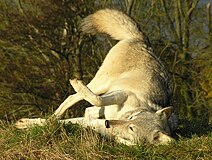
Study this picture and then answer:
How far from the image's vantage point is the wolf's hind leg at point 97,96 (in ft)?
17.1

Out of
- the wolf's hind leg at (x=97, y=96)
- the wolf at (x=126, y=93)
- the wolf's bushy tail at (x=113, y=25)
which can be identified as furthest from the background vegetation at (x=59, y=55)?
the wolf's hind leg at (x=97, y=96)

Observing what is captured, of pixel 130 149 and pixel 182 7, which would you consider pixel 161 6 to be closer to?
pixel 182 7

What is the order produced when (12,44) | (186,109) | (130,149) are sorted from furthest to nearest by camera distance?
(186,109) → (12,44) → (130,149)

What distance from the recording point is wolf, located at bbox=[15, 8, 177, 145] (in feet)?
16.7

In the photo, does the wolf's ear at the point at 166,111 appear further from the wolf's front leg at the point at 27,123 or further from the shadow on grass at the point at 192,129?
the wolf's front leg at the point at 27,123

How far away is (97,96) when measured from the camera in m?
5.36

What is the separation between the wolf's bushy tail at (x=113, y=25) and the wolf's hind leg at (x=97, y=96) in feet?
7.34

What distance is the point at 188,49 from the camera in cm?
1844

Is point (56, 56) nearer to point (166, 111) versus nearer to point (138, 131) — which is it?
point (166, 111)

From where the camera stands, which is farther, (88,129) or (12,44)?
(12,44)

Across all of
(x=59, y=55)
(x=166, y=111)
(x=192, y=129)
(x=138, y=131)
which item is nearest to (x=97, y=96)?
(x=138, y=131)

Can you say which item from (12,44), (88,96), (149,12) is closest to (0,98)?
(12,44)

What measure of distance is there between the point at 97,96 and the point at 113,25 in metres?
2.97

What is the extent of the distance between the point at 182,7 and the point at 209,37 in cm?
220
